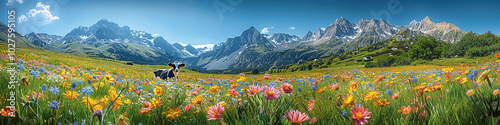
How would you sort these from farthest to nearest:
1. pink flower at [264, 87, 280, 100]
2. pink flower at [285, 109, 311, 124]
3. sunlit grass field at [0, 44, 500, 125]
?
sunlit grass field at [0, 44, 500, 125]
pink flower at [264, 87, 280, 100]
pink flower at [285, 109, 311, 124]

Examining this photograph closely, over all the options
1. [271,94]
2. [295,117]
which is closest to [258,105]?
[271,94]

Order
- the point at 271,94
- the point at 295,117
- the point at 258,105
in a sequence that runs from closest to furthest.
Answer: the point at 295,117, the point at 271,94, the point at 258,105

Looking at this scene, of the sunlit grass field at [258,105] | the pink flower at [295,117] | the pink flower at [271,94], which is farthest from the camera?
the sunlit grass field at [258,105]

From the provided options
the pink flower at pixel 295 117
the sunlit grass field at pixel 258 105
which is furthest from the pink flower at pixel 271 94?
the pink flower at pixel 295 117

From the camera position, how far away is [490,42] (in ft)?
266

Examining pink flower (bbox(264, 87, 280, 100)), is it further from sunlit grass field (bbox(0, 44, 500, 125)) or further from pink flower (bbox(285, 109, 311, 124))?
pink flower (bbox(285, 109, 311, 124))

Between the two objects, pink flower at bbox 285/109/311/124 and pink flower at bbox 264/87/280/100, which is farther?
pink flower at bbox 264/87/280/100

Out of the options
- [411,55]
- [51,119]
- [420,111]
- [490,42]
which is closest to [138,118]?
[51,119]

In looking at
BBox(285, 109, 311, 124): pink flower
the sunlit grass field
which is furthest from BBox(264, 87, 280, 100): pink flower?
BBox(285, 109, 311, 124): pink flower

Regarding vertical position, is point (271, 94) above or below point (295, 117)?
above

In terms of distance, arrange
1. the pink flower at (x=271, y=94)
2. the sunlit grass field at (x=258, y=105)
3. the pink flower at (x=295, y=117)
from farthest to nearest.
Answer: the sunlit grass field at (x=258, y=105), the pink flower at (x=271, y=94), the pink flower at (x=295, y=117)

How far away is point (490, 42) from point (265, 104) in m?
127

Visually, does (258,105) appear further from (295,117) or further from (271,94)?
(295,117)

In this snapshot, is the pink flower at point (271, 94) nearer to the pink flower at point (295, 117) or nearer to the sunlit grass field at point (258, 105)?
the sunlit grass field at point (258, 105)
